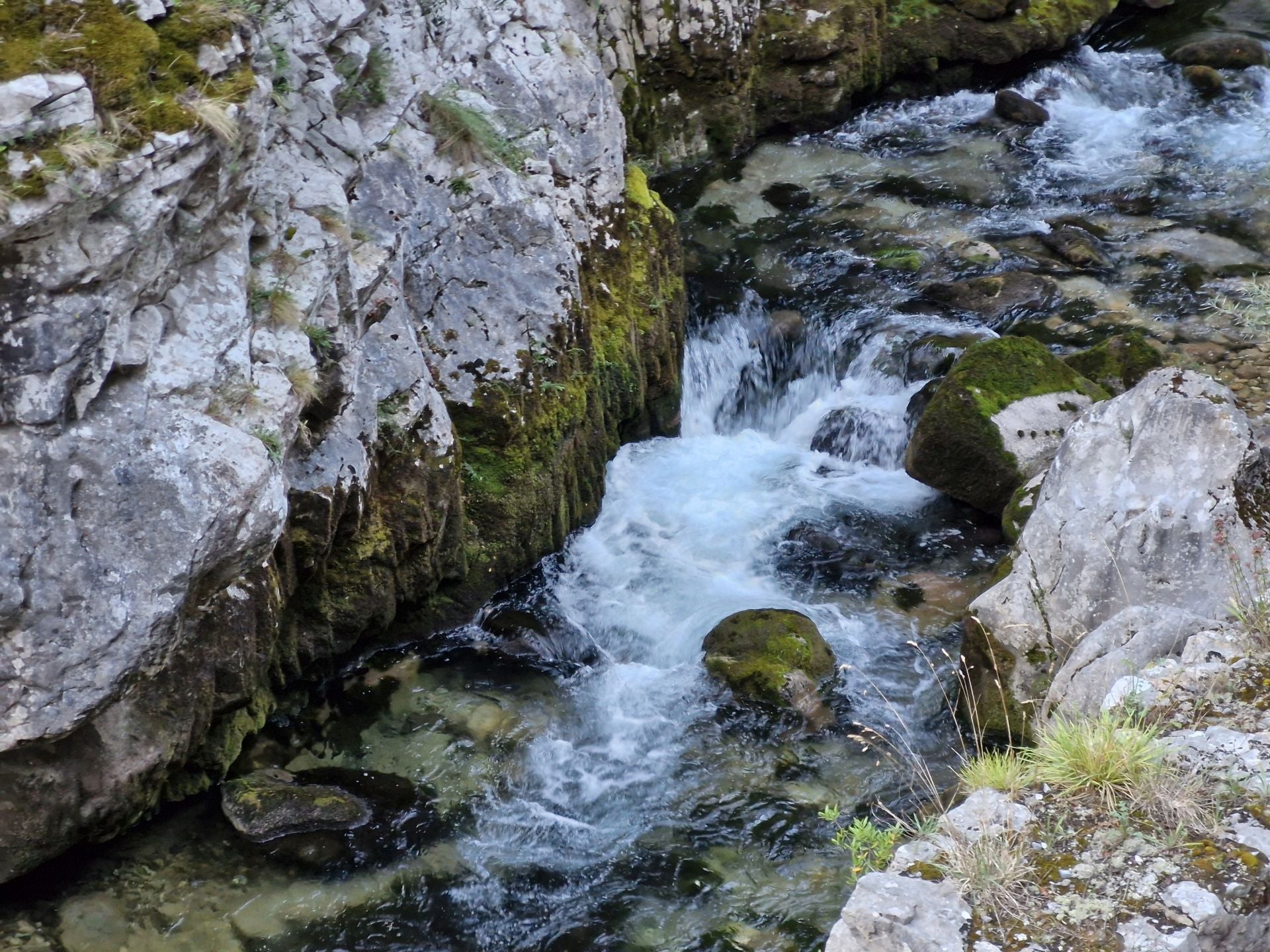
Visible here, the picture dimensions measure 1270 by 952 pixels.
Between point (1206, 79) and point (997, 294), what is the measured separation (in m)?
6.10

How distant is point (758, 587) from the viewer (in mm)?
8398

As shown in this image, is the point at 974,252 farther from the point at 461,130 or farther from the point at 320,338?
the point at 320,338

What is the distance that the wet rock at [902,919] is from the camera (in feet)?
11.4

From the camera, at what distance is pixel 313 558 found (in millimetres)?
6527

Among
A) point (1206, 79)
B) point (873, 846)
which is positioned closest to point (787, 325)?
point (873, 846)

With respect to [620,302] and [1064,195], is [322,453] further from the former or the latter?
[1064,195]

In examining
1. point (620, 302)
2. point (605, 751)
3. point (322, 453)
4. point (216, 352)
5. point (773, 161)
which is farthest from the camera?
point (773, 161)

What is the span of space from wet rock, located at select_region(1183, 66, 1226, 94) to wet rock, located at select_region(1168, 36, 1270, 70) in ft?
0.92

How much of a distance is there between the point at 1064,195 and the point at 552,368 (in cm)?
728

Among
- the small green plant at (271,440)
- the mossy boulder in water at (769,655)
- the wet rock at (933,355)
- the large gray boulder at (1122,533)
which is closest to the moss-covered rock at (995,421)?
the wet rock at (933,355)

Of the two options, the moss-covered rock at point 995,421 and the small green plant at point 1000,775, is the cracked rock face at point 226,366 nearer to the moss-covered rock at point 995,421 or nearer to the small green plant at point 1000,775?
the moss-covered rock at point 995,421

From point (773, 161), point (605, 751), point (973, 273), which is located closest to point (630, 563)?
point (605, 751)

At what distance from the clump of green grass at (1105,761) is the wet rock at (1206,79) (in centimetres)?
1277

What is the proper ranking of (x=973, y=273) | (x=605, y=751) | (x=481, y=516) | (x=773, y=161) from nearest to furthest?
(x=605, y=751), (x=481, y=516), (x=973, y=273), (x=773, y=161)
